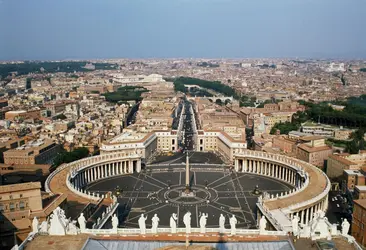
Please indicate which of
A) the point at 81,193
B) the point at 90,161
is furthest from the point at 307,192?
the point at 90,161

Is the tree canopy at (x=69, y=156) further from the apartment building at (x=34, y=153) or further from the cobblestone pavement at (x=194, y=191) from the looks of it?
the cobblestone pavement at (x=194, y=191)

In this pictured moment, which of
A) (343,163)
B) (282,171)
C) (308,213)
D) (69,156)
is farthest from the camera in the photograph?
(69,156)

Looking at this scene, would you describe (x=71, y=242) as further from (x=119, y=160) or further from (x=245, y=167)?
(x=245, y=167)

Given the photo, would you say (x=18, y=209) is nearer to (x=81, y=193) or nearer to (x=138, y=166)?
(x=81, y=193)

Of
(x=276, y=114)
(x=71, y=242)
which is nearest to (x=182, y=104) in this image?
(x=276, y=114)

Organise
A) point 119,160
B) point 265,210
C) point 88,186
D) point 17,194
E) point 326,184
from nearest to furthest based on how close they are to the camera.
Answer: point 17,194 < point 265,210 < point 326,184 < point 88,186 < point 119,160

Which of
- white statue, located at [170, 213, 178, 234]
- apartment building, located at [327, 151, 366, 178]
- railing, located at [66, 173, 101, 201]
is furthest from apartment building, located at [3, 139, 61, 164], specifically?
apartment building, located at [327, 151, 366, 178]
